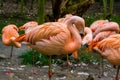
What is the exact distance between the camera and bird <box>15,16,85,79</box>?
519 cm

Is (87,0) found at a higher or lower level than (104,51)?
higher

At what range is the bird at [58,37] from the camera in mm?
5191

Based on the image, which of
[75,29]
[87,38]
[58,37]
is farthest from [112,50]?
[87,38]

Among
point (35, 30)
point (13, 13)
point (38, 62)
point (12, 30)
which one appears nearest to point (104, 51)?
point (35, 30)

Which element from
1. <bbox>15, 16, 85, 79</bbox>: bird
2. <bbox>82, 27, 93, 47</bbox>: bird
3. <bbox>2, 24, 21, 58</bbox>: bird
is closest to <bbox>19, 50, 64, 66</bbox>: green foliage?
<bbox>2, 24, 21, 58</bbox>: bird

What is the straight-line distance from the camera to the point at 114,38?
521cm

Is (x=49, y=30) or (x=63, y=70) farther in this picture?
(x=63, y=70)

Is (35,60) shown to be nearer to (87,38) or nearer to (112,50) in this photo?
(87,38)

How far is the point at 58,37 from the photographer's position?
518 cm

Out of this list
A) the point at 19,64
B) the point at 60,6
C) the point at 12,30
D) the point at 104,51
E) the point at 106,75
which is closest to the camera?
the point at 104,51

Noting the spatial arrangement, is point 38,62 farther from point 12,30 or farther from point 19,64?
point 12,30

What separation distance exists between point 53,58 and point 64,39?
1.95 m

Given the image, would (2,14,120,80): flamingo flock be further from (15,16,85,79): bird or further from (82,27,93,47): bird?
(82,27,93,47): bird

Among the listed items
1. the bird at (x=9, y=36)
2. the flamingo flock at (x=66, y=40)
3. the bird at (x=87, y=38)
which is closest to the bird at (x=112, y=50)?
the flamingo flock at (x=66, y=40)
